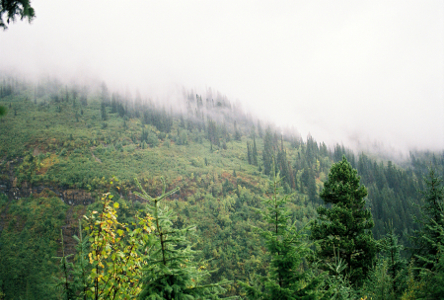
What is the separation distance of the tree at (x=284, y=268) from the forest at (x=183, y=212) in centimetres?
4

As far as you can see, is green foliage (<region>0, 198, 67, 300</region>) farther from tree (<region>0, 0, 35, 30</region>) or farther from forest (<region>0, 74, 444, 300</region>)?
tree (<region>0, 0, 35, 30</region>)

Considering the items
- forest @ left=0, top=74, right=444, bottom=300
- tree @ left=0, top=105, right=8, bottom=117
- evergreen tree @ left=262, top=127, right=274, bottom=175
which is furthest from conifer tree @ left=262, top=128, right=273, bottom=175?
tree @ left=0, top=105, right=8, bottom=117

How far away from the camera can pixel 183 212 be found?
3083 inches

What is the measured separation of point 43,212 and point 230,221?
64.2m

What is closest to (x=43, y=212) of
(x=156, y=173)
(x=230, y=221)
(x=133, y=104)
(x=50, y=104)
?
(x=156, y=173)

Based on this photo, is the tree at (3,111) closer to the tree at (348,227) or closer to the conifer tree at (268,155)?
the tree at (348,227)

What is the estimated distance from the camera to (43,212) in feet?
233

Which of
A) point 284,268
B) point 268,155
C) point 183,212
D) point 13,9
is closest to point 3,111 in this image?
point 13,9

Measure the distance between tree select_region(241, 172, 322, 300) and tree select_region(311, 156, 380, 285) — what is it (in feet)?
26.6

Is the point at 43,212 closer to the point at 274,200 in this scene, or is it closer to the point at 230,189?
the point at 230,189

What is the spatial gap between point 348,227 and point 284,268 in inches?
393

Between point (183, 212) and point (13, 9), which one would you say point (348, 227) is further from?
point (183, 212)

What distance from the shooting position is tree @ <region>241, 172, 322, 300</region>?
16.6 feet

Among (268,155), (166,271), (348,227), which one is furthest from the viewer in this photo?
(268,155)
